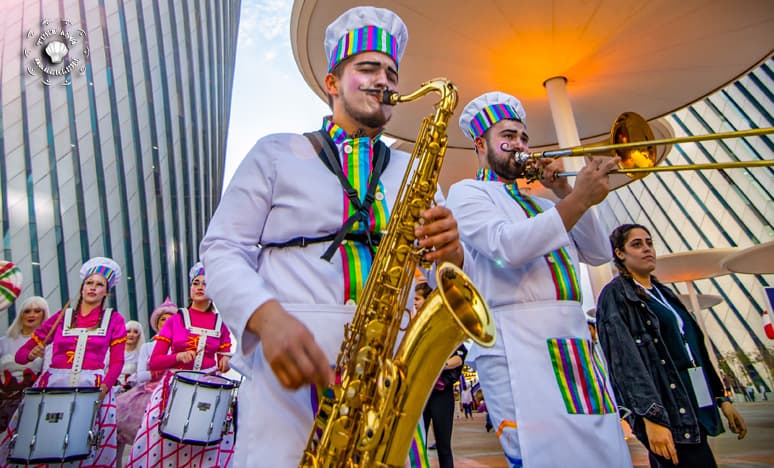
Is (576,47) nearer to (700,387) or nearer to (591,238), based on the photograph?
(591,238)

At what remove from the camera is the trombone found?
6.32 ft

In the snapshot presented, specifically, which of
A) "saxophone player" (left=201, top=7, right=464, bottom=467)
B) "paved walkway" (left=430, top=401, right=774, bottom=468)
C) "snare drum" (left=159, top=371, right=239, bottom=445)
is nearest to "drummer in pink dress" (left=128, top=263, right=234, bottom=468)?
"snare drum" (left=159, top=371, right=239, bottom=445)

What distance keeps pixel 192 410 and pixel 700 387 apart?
372 cm

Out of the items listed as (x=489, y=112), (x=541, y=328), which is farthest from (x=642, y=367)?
(x=489, y=112)

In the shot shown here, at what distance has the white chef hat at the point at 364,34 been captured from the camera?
A: 1826 millimetres

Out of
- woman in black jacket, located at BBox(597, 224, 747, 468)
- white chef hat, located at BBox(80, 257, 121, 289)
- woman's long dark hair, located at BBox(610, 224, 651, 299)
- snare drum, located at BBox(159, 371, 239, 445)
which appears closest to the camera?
woman in black jacket, located at BBox(597, 224, 747, 468)

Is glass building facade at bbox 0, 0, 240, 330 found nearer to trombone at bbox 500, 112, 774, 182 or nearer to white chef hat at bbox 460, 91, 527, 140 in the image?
white chef hat at bbox 460, 91, 527, 140

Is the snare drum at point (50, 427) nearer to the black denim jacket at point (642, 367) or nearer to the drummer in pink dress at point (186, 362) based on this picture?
the drummer in pink dress at point (186, 362)

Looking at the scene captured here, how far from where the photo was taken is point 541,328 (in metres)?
2.07

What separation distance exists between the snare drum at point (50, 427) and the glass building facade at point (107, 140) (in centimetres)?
1717

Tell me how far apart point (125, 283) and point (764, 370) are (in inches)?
1875

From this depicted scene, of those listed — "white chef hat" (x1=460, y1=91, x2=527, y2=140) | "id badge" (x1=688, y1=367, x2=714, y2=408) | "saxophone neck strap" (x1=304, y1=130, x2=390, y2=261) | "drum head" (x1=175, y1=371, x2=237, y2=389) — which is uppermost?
"white chef hat" (x1=460, y1=91, x2=527, y2=140)

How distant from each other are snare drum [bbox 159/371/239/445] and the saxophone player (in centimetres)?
268

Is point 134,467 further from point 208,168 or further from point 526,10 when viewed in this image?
point 208,168
